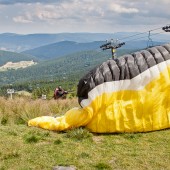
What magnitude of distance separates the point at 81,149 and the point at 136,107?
89.8 inches

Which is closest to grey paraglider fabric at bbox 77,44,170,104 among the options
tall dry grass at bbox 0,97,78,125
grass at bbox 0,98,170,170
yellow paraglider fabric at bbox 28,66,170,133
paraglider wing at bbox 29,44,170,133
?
paraglider wing at bbox 29,44,170,133

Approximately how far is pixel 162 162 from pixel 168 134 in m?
2.14

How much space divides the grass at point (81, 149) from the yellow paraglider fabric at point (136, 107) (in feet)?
1.00

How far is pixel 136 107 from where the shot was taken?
35.2 feet

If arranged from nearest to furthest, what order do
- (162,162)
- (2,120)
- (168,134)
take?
(162,162) → (168,134) → (2,120)

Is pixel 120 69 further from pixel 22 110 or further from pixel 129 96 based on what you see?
pixel 22 110

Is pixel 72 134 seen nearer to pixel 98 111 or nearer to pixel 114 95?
pixel 98 111

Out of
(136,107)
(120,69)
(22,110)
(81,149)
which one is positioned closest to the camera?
(81,149)

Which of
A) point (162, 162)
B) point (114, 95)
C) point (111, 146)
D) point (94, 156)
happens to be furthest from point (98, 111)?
point (162, 162)

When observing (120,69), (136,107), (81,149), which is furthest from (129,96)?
(81,149)

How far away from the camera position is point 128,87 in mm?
10789

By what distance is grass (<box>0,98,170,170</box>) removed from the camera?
852cm

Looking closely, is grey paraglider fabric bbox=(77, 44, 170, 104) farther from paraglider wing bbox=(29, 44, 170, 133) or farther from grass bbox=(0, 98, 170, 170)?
grass bbox=(0, 98, 170, 170)

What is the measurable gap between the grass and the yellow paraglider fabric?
0.30 meters
